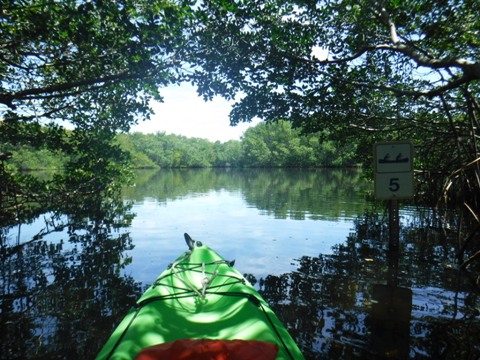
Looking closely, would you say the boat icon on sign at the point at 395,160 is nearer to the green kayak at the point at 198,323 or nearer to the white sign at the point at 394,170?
the white sign at the point at 394,170

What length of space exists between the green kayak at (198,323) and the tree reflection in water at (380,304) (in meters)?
0.96

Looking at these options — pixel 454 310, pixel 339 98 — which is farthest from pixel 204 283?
pixel 339 98

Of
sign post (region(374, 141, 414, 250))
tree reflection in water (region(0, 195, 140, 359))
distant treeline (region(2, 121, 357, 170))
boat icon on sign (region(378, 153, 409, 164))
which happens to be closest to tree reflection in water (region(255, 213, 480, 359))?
sign post (region(374, 141, 414, 250))

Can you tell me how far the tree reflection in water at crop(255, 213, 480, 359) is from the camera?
3.91 m

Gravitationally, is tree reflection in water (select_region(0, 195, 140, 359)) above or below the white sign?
below

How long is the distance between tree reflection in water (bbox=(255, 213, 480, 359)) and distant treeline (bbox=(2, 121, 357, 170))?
1713 inches

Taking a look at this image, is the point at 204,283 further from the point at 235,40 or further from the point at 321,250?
the point at 235,40

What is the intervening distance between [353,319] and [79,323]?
4.15 metres

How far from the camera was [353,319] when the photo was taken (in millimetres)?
4648

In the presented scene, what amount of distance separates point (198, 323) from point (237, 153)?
95927mm

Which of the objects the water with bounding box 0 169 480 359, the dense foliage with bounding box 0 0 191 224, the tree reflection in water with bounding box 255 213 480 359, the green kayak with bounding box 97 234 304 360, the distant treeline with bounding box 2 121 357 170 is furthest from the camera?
the distant treeline with bounding box 2 121 357 170

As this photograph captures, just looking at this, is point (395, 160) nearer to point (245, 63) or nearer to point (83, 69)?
point (245, 63)

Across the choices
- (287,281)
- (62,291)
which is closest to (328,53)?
(287,281)

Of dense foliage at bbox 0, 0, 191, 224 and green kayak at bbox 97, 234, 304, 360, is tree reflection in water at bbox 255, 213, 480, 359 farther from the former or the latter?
dense foliage at bbox 0, 0, 191, 224
